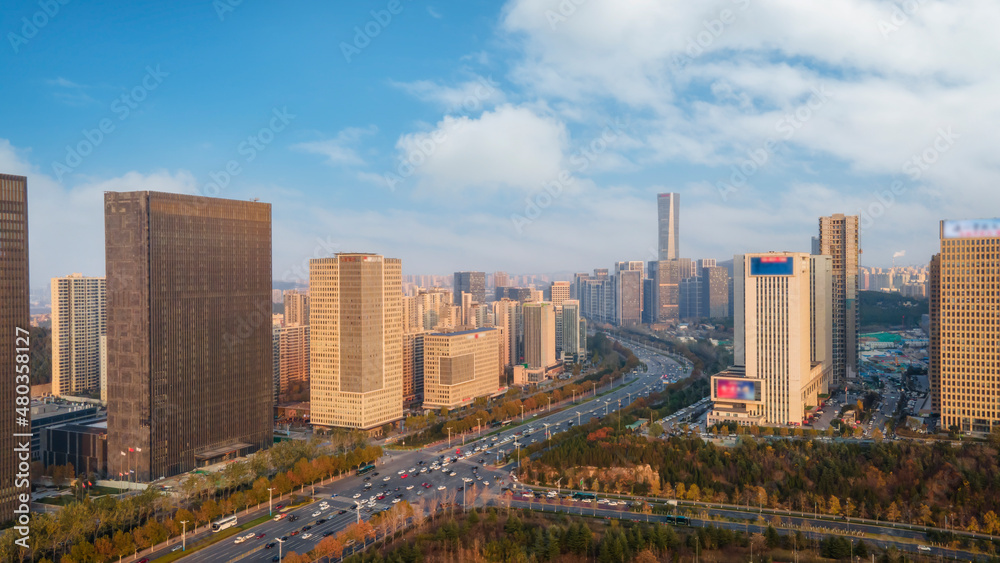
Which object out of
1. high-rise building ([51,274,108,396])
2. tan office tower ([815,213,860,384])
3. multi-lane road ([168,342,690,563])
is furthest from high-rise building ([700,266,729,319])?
high-rise building ([51,274,108,396])

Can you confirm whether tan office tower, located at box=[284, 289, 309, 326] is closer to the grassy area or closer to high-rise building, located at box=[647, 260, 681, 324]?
the grassy area

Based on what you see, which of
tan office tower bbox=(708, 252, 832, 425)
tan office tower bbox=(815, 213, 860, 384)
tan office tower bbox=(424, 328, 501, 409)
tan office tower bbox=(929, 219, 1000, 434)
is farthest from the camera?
tan office tower bbox=(815, 213, 860, 384)

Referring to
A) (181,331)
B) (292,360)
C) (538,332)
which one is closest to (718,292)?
(538,332)

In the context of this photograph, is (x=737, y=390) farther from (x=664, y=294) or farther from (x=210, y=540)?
(x=664, y=294)

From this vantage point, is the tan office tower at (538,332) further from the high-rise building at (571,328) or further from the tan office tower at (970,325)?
the tan office tower at (970,325)

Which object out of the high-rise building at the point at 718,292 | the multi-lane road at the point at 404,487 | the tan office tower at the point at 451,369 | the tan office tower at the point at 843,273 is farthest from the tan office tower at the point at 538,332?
the high-rise building at the point at 718,292
